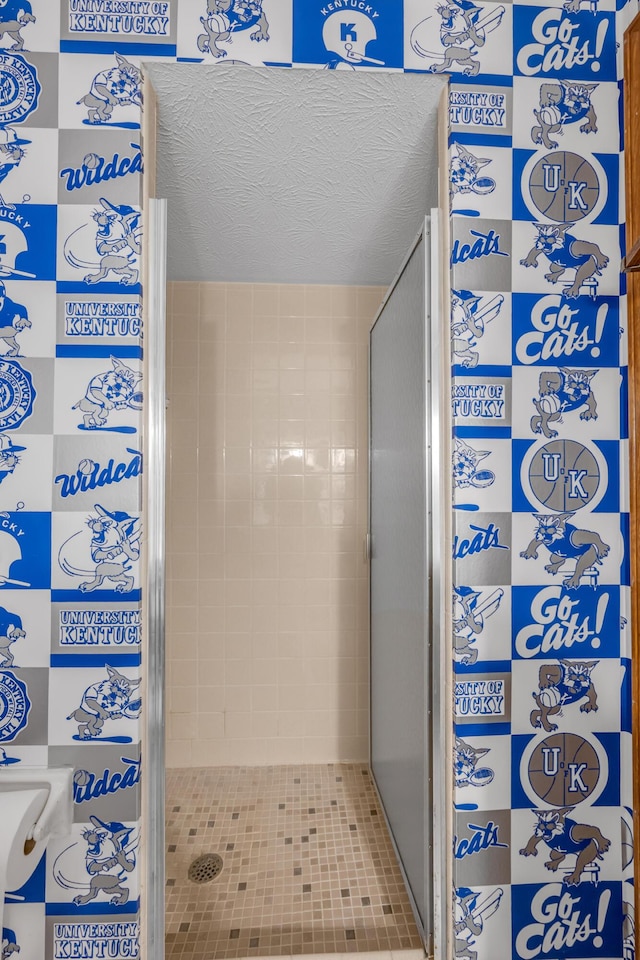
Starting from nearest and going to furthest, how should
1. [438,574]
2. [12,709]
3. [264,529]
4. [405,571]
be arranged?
[12,709] → [438,574] → [405,571] → [264,529]

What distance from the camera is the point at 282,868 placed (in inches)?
62.4

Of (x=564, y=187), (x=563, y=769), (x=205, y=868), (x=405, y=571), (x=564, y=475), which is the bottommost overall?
Result: (x=205, y=868)

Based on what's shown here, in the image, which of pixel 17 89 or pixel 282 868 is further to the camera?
pixel 282 868

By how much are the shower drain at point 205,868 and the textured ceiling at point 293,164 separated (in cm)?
193

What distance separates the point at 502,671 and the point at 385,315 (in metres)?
1.26

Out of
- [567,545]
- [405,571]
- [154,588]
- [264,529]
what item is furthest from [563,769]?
[264,529]

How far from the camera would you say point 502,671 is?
1.11m

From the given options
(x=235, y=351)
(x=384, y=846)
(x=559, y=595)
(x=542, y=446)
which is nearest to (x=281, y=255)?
(x=235, y=351)

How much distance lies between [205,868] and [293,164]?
196 cm

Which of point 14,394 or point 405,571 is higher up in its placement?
point 14,394

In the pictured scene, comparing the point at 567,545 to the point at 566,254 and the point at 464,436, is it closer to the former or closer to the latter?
the point at 464,436

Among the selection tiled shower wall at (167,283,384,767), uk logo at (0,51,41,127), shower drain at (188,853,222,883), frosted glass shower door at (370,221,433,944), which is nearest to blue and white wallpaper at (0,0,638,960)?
uk logo at (0,51,41,127)

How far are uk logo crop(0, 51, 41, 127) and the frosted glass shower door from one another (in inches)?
32.4

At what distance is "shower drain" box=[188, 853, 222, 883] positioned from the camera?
1.54 meters
